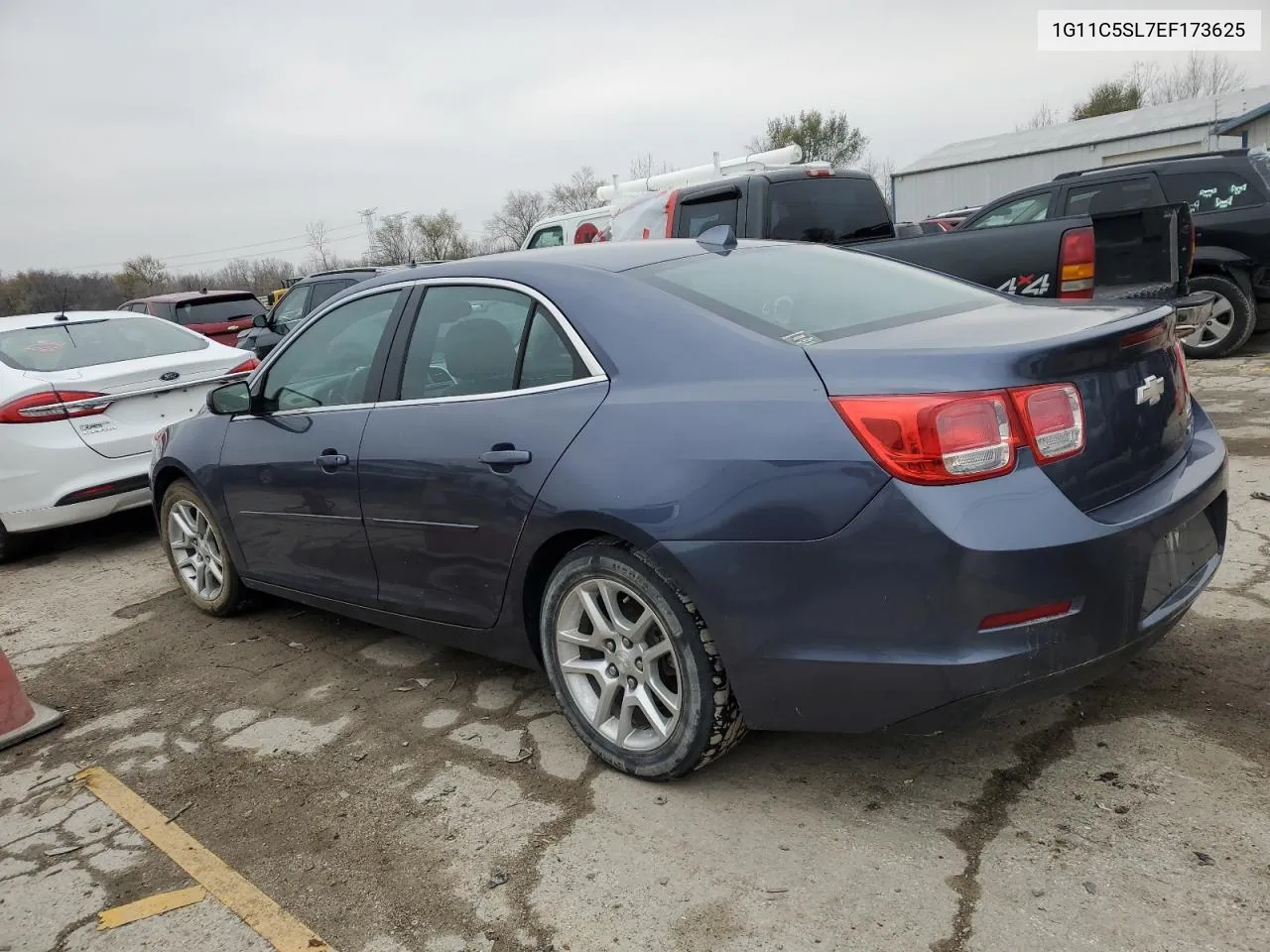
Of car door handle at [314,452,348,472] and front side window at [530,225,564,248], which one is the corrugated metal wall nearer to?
front side window at [530,225,564,248]

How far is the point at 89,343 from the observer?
6363 mm

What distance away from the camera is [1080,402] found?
7.52ft

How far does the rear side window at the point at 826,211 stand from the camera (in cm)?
763

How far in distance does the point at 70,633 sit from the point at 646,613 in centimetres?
358

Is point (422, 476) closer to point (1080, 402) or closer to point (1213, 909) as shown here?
point (1080, 402)

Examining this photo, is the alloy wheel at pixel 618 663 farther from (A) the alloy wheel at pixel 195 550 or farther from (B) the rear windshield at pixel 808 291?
(A) the alloy wheel at pixel 195 550

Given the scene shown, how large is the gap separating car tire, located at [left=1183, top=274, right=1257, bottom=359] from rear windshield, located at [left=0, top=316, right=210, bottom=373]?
325 inches

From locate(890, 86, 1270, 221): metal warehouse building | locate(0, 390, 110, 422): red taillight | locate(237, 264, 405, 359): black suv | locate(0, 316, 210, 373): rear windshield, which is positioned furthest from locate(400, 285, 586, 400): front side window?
locate(890, 86, 1270, 221): metal warehouse building

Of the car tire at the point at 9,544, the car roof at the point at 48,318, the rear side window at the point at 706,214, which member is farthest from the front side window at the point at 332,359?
the rear side window at the point at 706,214

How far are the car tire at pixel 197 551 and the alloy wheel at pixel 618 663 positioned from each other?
227 centimetres

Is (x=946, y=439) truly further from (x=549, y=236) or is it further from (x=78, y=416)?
(x=549, y=236)

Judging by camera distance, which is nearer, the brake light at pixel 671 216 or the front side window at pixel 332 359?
the front side window at pixel 332 359

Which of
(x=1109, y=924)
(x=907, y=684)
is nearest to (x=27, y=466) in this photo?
(x=907, y=684)

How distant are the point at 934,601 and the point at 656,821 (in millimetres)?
1027
